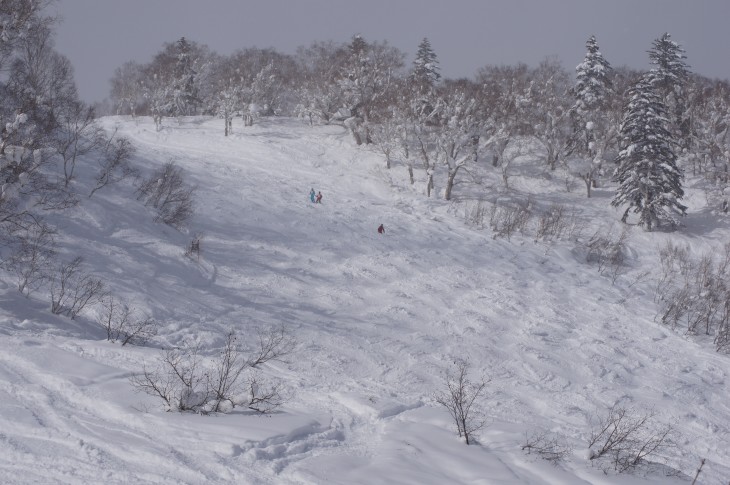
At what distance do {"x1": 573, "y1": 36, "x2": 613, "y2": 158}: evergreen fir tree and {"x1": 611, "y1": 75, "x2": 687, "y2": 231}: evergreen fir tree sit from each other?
5.72 metres

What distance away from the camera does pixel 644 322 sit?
852 inches

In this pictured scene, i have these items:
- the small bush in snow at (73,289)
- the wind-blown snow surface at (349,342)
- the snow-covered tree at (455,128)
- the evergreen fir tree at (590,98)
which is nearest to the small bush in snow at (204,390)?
the wind-blown snow surface at (349,342)

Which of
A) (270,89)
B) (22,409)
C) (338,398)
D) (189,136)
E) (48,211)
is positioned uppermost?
(270,89)

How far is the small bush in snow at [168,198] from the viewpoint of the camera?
22500 mm

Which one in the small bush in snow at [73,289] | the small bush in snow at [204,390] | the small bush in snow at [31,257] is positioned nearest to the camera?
the small bush in snow at [204,390]

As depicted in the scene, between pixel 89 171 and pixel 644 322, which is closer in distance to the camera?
pixel 644 322

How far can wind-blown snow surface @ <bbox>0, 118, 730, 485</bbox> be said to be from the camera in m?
7.47

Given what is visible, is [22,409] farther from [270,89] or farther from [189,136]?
[270,89]

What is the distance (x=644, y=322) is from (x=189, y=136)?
116 ft

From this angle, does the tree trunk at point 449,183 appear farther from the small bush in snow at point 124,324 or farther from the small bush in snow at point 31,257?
the small bush in snow at point 31,257

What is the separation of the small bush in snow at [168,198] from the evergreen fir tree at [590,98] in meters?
28.9

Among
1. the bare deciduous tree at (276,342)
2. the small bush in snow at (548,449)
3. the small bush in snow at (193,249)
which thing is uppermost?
the small bush in snow at (193,249)

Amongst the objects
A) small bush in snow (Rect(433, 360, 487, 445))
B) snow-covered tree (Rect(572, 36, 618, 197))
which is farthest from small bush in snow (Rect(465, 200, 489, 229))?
small bush in snow (Rect(433, 360, 487, 445))

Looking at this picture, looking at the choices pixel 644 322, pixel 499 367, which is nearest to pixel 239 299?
pixel 499 367
